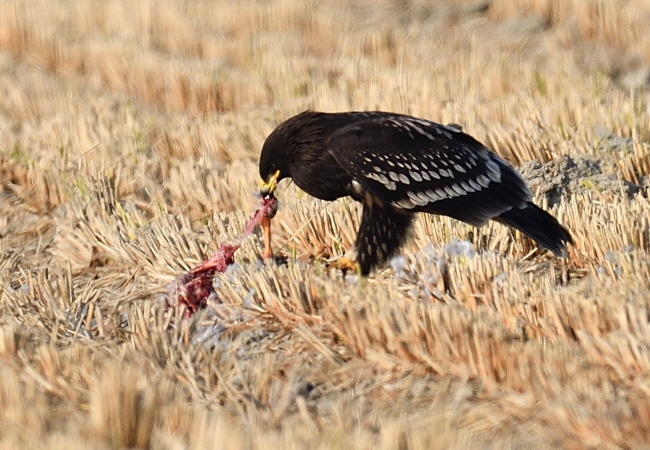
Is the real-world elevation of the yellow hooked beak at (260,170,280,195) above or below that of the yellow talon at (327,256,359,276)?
above

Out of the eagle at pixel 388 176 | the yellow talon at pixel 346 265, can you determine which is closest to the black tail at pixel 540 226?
the eagle at pixel 388 176

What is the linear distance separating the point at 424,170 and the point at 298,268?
Result: 3.55 ft

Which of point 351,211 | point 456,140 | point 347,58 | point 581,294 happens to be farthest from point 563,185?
point 347,58

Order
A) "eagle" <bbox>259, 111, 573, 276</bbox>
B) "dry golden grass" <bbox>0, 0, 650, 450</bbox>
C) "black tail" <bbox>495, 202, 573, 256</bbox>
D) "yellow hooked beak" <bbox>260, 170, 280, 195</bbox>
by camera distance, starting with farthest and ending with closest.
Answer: "yellow hooked beak" <bbox>260, 170, 280, 195</bbox> < "eagle" <bbox>259, 111, 573, 276</bbox> < "black tail" <bbox>495, 202, 573, 256</bbox> < "dry golden grass" <bbox>0, 0, 650, 450</bbox>

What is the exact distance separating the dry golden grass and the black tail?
0.43 feet

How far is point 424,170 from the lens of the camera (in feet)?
18.8

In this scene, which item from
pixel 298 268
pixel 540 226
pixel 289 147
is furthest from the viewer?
pixel 289 147

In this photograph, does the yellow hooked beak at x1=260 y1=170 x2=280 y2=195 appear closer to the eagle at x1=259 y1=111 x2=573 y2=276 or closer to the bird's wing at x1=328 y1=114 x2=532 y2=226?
the eagle at x1=259 y1=111 x2=573 y2=276

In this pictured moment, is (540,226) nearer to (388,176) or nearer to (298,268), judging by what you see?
(388,176)

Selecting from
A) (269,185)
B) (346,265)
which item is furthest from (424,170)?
(269,185)

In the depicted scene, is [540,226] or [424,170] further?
[424,170]

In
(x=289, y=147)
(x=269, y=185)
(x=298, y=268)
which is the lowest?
(x=298, y=268)

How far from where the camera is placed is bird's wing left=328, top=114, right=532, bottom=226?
18.1ft

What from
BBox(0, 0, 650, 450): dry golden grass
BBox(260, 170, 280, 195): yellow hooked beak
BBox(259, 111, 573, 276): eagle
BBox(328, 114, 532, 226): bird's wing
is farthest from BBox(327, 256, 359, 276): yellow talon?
BBox(260, 170, 280, 195): yellow hooked beak
